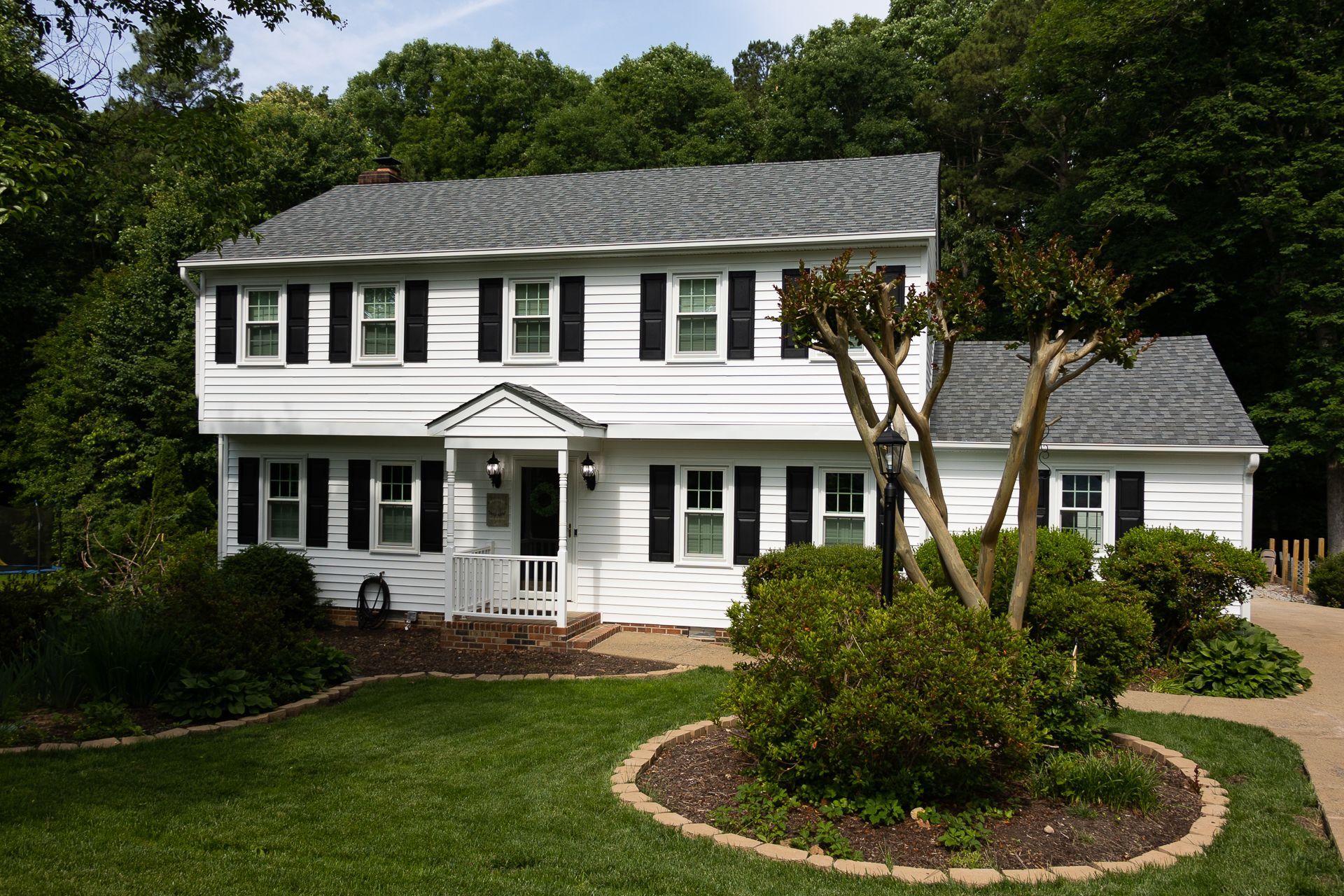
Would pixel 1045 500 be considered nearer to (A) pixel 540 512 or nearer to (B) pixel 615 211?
(A) pixel 540 512

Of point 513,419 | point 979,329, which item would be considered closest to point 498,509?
point 513,419

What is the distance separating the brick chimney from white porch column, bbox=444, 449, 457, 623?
26.6 ft

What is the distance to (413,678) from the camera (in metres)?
10.6

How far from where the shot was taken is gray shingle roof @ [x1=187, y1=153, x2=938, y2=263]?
13.5m

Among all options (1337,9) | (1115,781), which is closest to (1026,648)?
(1115,781)

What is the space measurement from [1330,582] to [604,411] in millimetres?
14754

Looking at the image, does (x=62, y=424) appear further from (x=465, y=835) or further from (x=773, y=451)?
(x=465, y=835)

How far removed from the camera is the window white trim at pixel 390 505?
14625 millimetres

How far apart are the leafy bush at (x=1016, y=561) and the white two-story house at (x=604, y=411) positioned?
176 cm

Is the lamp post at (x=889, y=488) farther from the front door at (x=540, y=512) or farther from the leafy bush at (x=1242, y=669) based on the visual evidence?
the front door at (x=540, y=512)

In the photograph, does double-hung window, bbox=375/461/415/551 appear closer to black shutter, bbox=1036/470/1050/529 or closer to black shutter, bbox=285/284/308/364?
black shutter, bbox=285/284/308/364

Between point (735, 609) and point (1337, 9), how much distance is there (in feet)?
72.5

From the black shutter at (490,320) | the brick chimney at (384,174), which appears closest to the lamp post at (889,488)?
the black shutter at (490,320)

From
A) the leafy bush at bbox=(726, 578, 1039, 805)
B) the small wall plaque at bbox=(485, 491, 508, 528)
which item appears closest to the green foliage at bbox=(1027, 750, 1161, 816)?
the leafy bush at bbox=(726, 578, 1039, 805)
